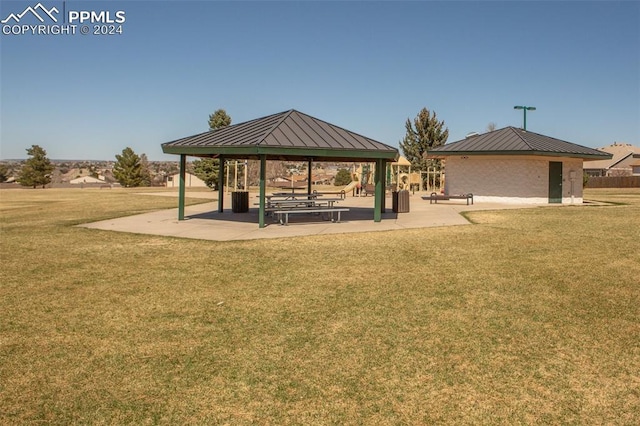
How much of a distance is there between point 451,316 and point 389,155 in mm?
9869

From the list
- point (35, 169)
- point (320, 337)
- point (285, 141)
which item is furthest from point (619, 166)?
point (35, 169)

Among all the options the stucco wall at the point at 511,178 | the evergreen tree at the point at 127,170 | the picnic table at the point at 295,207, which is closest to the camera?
the picnic table at the point at 295,207

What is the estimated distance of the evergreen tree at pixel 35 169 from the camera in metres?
71.7

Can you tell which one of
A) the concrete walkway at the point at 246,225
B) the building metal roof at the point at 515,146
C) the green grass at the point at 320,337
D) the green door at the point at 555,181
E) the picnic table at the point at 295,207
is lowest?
the green grass at the point at 320,337

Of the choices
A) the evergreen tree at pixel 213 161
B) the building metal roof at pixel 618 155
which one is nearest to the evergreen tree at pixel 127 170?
the evergreen tree at pixel 213 161

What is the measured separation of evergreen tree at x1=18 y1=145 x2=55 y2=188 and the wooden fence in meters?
80.4

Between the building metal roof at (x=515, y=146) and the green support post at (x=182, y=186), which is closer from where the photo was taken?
the green support post at (x=182, y=186)

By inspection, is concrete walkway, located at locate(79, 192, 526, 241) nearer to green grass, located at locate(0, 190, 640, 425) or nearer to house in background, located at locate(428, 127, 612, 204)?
green grass, located at locate(0, 190, 640, 425)

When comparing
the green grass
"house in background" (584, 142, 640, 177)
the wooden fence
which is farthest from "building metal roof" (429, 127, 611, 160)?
"house in background" (584, 142, 640, 177)

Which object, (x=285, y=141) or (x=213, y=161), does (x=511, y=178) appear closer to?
(x=285, y=141)

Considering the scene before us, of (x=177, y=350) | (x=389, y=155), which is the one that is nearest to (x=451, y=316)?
(x=177, y=350)

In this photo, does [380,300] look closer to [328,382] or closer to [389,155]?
[328,382]

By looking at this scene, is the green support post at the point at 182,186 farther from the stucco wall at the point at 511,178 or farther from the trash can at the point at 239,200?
the stucco wall at the point at 511,178

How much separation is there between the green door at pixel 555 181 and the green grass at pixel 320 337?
681 inches
